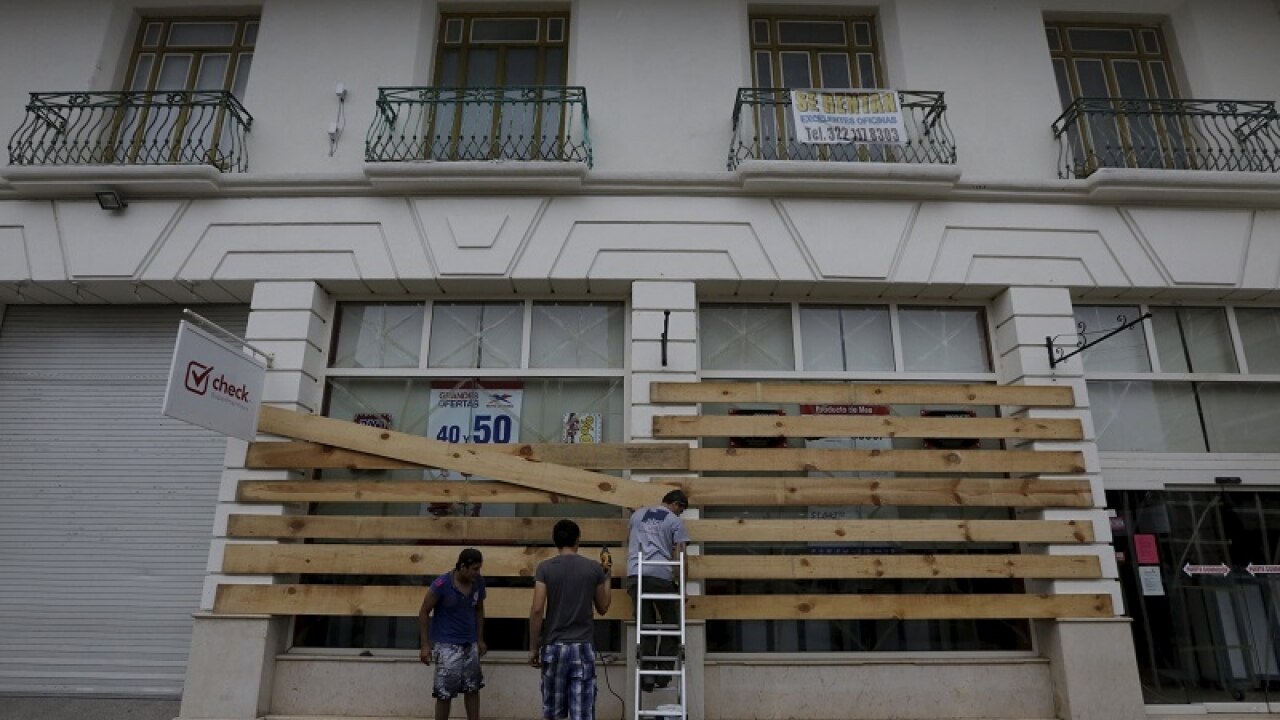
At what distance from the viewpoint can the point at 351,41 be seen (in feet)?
29.4

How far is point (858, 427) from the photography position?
24.2ft

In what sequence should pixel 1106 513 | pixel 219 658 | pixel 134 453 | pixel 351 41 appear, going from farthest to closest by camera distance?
pixel 351 41
pixel 134 453
pixel 1106 513
pixel 219 658

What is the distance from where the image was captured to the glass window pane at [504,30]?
30.8 ft

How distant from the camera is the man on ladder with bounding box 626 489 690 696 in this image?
6.07 m

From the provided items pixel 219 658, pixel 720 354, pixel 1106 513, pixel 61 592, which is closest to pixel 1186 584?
pixel 1106 513

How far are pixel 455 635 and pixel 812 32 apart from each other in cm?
842

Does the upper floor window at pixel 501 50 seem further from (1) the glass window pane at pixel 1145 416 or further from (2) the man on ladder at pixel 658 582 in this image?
(1) the glass window pane at pixel 1145 416

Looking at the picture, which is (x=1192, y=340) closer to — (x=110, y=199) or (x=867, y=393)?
(x=867, y=393)

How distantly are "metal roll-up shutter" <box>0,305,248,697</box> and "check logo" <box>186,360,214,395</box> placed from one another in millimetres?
1786

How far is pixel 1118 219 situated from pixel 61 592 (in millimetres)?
12376

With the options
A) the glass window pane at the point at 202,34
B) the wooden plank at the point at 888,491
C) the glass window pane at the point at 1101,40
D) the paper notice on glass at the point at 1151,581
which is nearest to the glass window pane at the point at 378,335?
the wooden plank at the point at 888,491

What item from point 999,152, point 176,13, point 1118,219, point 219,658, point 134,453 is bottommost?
point 219,658

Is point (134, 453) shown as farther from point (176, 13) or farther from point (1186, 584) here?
point (1186, 584)

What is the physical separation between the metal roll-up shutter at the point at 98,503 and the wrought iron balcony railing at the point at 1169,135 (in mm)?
10120
